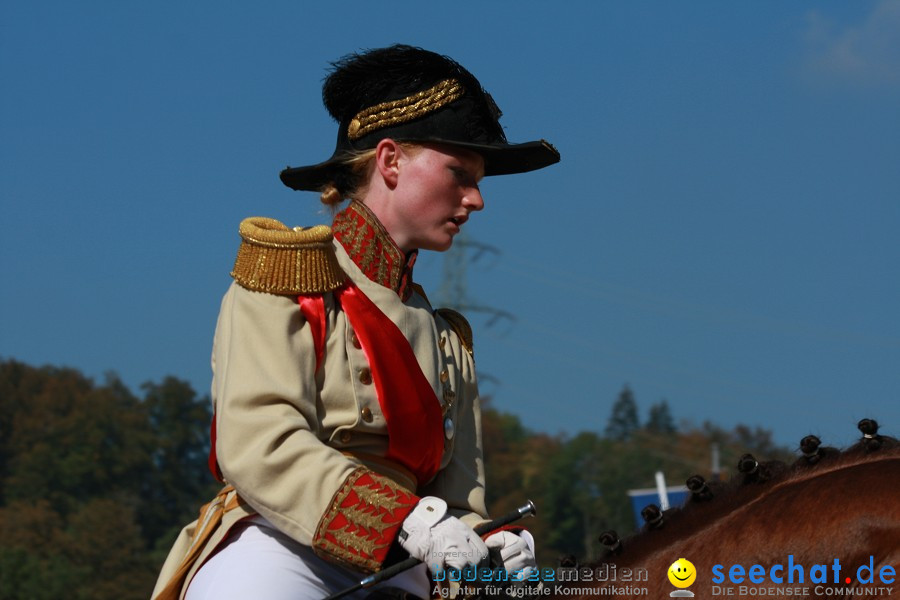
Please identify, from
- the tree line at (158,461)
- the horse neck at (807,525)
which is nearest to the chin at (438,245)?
the horse neck at (807,525)

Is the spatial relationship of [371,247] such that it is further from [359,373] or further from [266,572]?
[266,572]

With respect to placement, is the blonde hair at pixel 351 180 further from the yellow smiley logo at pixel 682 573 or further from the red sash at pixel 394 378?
the yellow smiley logo at pixel 682 573

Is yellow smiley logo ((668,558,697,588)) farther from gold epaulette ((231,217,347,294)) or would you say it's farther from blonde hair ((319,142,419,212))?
blonde hair ((319,142,419,212))

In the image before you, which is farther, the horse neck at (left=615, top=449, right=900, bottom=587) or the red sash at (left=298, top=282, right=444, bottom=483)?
the red sash at (left=298, top=282, right=444, bottom=483)

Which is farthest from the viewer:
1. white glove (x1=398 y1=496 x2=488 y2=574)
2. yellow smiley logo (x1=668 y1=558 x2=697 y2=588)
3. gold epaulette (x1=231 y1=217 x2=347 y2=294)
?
gold epaulette (x1=231 y1=217 x2=347 y2=294)

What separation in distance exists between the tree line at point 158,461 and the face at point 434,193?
37.7 meters

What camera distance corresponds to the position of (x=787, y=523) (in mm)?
2910

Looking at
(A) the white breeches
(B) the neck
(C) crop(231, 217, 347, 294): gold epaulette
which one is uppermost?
(B) the neck

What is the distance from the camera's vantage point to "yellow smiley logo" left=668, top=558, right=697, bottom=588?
2.98 m

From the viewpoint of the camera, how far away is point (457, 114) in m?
4.02

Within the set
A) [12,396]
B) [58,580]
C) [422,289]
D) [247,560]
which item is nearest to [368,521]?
[247,560]

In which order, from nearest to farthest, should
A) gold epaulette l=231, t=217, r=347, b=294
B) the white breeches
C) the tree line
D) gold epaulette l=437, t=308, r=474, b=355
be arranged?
the white breeches → gold epaulette l=231, t=217, r=347, b=294 → gold epaulette l=437, t=308, r=474, b=355 → the tree line

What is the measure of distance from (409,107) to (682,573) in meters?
1.63

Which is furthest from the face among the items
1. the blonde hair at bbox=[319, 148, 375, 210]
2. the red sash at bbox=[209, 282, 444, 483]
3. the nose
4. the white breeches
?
the white breeches
